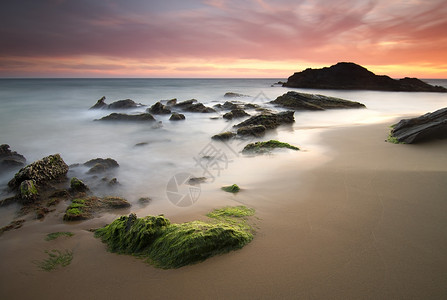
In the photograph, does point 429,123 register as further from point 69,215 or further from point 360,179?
point 69,215

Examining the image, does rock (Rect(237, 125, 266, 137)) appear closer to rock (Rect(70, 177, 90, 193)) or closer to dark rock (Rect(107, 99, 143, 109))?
rock (Rect(70, 177, 90, 193))

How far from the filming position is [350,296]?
2230 millimetres

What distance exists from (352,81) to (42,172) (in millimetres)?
57739

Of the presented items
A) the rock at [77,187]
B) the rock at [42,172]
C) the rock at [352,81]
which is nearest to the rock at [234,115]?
the rock at [42,172]

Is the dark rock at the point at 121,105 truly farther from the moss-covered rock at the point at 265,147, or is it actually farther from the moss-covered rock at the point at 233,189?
the moss-covered rock at the point at 233,189

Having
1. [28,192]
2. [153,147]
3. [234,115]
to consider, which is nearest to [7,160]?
[28,192]

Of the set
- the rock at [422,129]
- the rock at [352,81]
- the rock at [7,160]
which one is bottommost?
the rock at [7,160]

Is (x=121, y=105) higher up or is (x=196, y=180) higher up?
(x=196, y=180)

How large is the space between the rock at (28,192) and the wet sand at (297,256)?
0.81m

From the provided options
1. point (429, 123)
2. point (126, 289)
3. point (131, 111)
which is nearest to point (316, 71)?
point (131, 111)

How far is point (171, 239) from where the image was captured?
294 centimetres

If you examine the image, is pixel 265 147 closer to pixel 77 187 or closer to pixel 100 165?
pixel 100 165

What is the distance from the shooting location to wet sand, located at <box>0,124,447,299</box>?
2340mm

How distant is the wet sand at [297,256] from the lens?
7.68 ft
